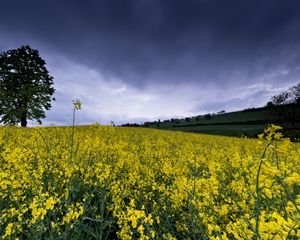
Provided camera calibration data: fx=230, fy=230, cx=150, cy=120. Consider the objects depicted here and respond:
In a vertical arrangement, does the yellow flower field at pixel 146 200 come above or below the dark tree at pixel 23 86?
below

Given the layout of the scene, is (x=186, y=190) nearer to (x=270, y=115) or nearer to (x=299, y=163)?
(x=299, y=163)

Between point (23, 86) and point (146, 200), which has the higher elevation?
point (23, 86)

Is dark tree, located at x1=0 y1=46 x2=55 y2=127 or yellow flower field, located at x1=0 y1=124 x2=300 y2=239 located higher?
dark tree, located at x1=0 y1=46 x2=55 y2=127

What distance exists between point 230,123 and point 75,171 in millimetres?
42417

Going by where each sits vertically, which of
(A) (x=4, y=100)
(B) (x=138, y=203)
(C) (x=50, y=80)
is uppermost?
(C) (x=50, y=80)

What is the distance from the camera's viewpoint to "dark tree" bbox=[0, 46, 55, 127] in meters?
29.1

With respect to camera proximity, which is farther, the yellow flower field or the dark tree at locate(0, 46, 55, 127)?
the dark tree at locate(0, 46, 55, 127)

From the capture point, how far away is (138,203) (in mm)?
4062

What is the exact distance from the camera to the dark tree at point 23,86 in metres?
29.1

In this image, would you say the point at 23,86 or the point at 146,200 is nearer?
the point at 146,200

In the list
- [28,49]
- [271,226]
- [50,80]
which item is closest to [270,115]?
[50,80]

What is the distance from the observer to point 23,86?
1193 inches

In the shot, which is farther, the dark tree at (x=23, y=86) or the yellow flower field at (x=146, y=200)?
the dark tree at (x=23, y=86)

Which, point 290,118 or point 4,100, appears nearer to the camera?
point 4,100
